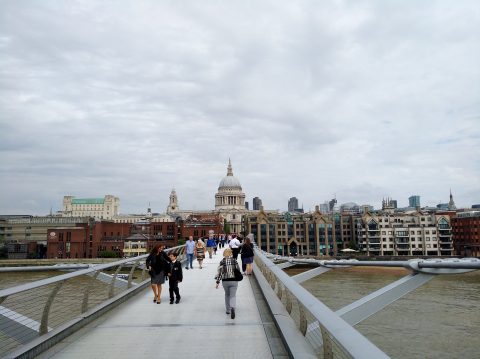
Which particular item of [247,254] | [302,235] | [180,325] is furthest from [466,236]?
[180,325]

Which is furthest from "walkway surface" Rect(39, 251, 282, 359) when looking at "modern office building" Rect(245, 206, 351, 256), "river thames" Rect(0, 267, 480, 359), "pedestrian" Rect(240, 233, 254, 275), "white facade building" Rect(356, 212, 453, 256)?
"modern office building" Rect(245, 206, 351, 256)

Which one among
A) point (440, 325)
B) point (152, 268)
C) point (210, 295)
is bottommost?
point (440, 325)

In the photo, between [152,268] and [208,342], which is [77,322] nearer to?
[208,342]

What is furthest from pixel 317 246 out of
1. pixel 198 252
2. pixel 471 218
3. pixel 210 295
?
pixel 210 295

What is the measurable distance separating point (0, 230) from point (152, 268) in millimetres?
131147

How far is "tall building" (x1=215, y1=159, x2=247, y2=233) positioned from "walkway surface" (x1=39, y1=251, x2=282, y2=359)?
149823mm

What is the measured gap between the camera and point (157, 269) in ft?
28.6

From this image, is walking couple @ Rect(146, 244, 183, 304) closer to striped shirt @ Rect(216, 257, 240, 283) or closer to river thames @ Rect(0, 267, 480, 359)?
striped shirt @ Rect(216, 257, 240, 283)

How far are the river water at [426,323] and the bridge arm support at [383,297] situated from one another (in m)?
12.6

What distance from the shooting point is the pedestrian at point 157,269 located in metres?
8.60

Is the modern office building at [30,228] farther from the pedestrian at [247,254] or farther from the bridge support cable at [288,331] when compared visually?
the bridge support cable at [288,331]

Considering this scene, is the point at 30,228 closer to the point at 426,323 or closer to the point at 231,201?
the point at 231,201

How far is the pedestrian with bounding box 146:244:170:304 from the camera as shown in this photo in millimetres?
8602

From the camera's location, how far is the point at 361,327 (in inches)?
864
